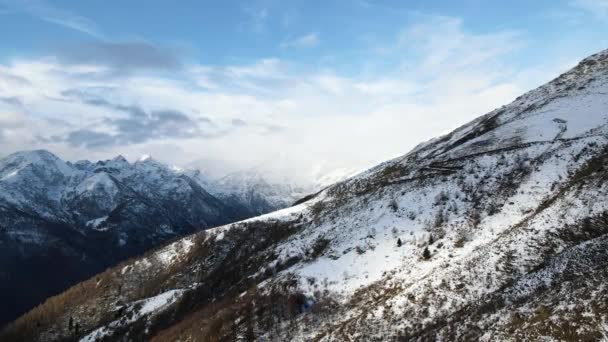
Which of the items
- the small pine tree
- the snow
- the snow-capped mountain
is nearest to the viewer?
the snow-capped mountain

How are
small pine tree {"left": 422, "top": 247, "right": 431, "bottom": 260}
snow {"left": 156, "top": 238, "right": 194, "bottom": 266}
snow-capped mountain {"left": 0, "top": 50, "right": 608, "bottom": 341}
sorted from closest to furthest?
snow-capped mountain {"left": 0, "top": 50, "right": 608, "bottom": 341} < small pine tree {"left": 422, "top": 247, "right": 431, "bottom": 260} < snow {"left": 156, "top": 238, "right": 194, "bottom": 266}

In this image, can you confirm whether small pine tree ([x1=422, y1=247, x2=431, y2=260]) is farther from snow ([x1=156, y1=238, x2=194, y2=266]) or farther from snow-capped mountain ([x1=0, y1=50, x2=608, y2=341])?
snow ([x1=156, y1=238, x2=194, y2=266])

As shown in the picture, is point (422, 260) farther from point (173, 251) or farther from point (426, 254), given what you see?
point (173, 251)

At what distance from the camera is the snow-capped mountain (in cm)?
4056

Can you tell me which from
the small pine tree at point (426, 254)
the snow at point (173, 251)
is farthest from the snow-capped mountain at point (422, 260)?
the snow at point (173, 251)

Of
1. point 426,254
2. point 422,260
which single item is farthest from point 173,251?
point 426,254

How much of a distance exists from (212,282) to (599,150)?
74.3 meters

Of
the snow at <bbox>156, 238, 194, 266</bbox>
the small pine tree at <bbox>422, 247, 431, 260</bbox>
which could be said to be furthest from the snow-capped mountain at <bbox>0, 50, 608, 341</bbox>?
the snow at <bbox>156, 238, 194, 266</bbox>

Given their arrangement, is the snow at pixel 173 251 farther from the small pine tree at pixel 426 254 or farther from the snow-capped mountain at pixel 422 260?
the small pine tree at pixel 426 254

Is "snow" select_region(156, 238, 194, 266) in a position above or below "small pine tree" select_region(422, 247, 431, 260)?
above

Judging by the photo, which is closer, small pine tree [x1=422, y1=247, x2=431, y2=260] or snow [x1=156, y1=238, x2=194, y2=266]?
small pine tree [x1=422, y1=247, x2=431, y2=260]

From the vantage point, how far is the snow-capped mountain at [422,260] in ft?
133

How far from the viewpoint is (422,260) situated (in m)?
59.3

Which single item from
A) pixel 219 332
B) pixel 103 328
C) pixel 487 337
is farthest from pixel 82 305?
pixel 487 337
